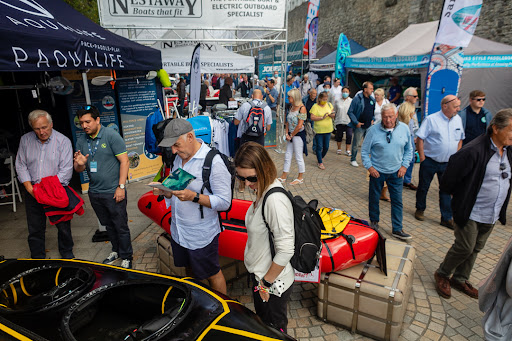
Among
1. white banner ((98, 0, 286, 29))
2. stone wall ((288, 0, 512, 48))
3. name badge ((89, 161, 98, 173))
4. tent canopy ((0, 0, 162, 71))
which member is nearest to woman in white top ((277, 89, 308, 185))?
white banner ((98, 0, 286, 29))

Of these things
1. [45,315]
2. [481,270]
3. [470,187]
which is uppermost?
[470,187]

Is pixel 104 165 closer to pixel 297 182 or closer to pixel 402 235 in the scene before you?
pixel 402 235

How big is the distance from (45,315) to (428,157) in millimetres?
5149

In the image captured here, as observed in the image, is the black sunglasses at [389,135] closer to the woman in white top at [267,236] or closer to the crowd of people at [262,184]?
the crowd of people at [262,184]

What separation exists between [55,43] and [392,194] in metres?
4.68

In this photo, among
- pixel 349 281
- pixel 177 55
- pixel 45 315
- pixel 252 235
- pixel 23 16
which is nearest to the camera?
pixel 45 315

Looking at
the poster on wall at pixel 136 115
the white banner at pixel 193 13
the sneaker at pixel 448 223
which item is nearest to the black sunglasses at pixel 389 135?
the sneaker at pixel 448 223

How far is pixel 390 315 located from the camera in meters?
2.68

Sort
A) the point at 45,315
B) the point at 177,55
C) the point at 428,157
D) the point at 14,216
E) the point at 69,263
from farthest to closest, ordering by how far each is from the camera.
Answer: the point at 177,55 < the point at 14,216 < the point at 428,157 < the point at 69,263 < the point at 45,315

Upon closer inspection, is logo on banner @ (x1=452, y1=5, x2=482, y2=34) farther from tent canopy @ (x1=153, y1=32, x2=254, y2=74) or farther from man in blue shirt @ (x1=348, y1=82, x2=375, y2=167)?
tent canopy @ (x1=153, y1=32, x2=254, y2=74)

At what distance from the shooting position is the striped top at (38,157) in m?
3.63

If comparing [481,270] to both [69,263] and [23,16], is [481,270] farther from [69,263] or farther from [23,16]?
[23,16]

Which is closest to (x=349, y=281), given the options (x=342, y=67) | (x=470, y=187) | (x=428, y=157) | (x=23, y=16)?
(x=470, y=187)

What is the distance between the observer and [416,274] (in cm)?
385
